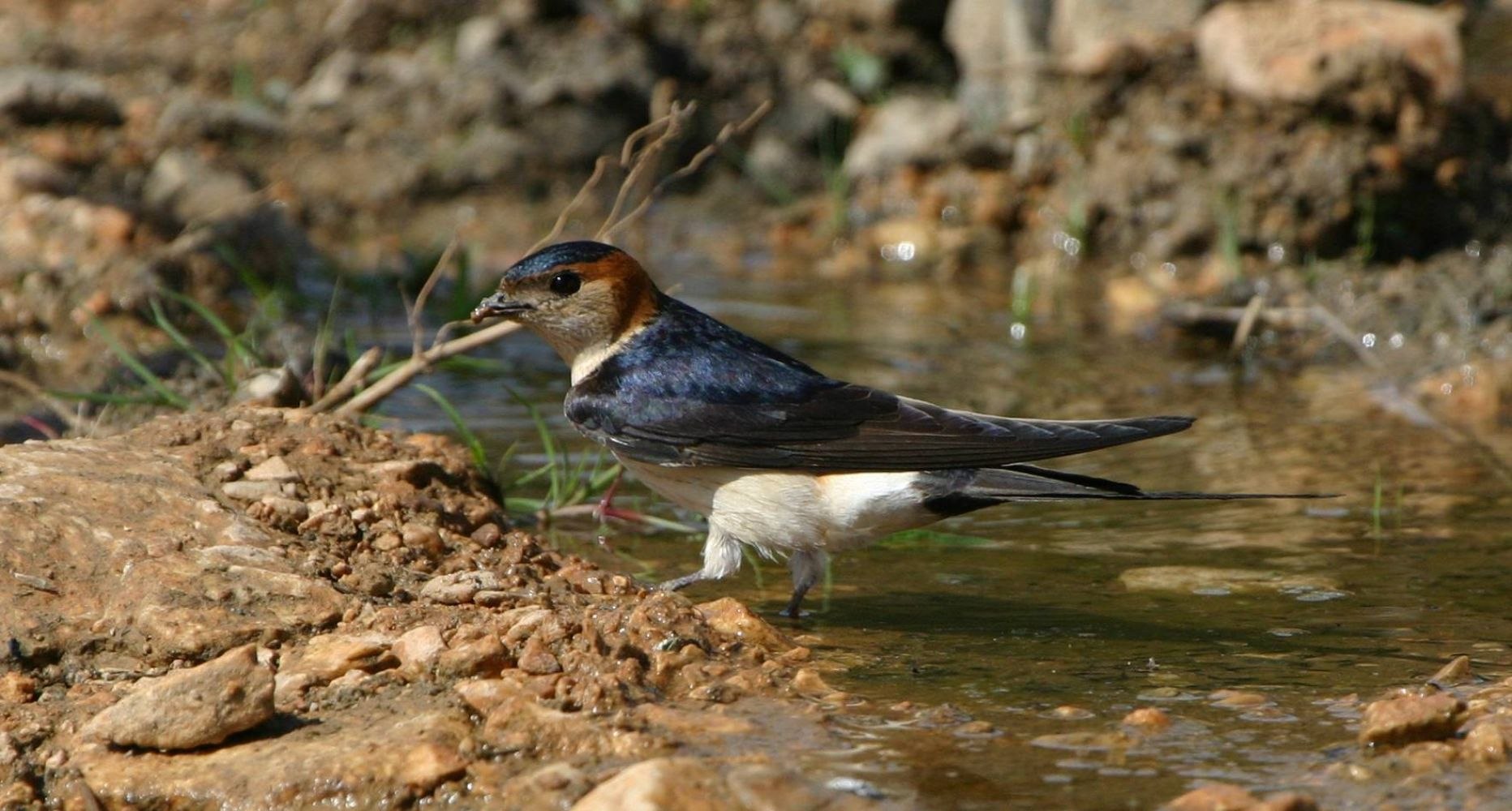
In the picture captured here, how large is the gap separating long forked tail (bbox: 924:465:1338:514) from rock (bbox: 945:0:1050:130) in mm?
5530

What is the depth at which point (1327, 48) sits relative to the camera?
27.7 ft

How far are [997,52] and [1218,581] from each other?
6000 mm

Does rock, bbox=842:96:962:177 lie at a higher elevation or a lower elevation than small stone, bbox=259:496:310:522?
higher

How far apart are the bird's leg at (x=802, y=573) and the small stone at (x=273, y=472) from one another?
3.98ft

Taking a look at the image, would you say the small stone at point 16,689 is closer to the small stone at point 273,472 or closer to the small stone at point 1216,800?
the small stone at point 273,472

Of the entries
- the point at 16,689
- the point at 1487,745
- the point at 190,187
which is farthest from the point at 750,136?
the point at 1487,745

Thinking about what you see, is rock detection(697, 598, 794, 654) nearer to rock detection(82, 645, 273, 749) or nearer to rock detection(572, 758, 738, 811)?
rock detection(572, 758, 738, 811)

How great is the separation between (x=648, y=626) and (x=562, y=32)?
7543mm

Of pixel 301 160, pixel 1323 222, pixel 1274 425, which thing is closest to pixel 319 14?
pixel 301 160

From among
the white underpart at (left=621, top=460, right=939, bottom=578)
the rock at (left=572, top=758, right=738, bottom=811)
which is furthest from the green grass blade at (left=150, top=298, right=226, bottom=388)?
the rock at (left=572, top=758, right=738, bottom=811)

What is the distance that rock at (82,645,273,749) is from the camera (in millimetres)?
3387

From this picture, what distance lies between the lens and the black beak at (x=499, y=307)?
512 centimetres

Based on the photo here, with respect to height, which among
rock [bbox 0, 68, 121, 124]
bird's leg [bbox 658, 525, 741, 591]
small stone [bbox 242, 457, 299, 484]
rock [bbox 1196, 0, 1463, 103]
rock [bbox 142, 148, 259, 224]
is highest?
rock [bbox 1196, 0, 1463, 103]

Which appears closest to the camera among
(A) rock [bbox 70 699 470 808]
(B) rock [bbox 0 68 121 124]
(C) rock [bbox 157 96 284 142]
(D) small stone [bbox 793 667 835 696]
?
(A) rock [bbox 70 699 470 808]
